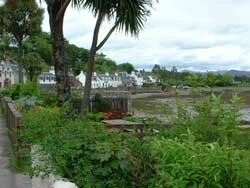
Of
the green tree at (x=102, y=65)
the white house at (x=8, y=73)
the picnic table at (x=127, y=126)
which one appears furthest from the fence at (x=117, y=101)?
the green tree at (x=102, y=65)

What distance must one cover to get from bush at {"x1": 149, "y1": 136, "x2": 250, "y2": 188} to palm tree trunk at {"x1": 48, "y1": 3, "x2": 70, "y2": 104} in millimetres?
7997

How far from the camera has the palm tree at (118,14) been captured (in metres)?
11.2

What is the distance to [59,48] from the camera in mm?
10570

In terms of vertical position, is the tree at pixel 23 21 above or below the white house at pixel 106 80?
above

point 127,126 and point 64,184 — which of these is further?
point 127,126

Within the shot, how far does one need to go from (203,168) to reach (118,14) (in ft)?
29.6

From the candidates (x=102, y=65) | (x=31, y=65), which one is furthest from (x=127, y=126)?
(x=102, y=65)

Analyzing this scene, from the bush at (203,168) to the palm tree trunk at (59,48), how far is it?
8.00 metres

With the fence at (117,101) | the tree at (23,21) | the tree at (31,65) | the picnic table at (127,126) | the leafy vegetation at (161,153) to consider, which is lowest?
the fence at (117,101)

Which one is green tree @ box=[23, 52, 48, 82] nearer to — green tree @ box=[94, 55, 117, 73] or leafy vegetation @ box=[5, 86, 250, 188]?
leafy vegetation @ box=[5, 86, 250, 188]

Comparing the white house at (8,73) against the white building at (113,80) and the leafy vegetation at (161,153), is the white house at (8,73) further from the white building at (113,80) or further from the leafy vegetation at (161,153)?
the leafy vegetation at (161,153)

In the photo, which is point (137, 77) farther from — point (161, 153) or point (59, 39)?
point (161, 153)

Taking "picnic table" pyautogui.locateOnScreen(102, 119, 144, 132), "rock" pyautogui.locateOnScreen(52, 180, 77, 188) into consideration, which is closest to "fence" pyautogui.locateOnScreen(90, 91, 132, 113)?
"picnic table" pyautogui.locateOnScreen(102, 119, 144, 132)

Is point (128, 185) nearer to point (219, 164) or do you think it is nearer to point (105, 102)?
point (219, 164)
